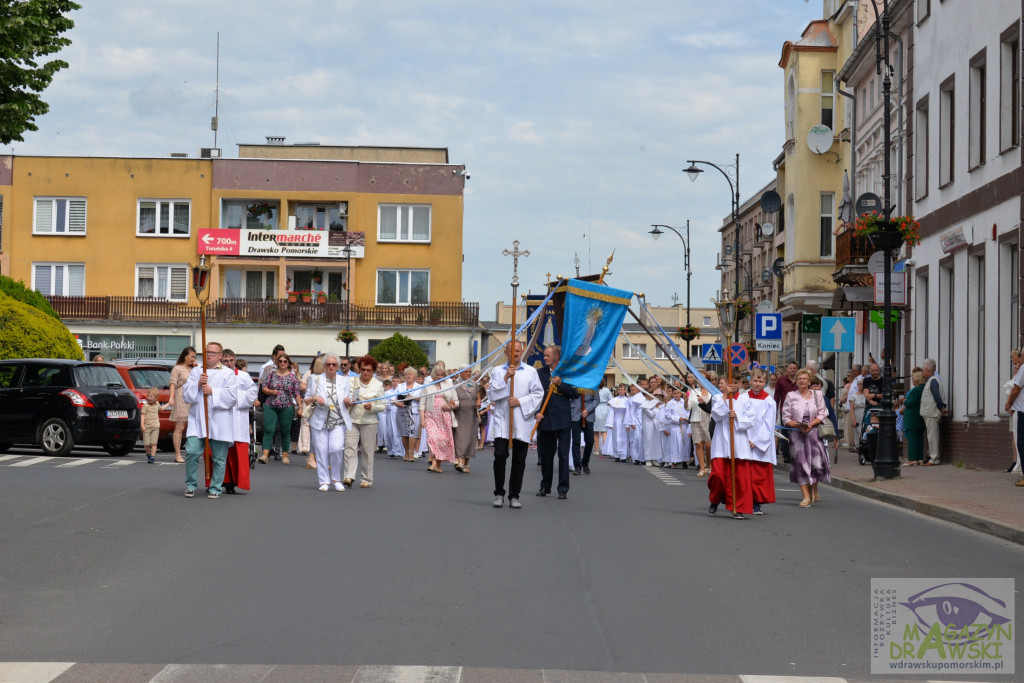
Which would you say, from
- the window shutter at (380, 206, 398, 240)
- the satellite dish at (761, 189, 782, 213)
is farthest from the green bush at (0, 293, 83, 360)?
the window shutter at (380, 206, 398, 240)

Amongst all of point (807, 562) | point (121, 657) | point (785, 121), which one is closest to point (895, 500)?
point (807, 562)

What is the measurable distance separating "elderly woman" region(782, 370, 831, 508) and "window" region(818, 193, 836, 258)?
27795mm

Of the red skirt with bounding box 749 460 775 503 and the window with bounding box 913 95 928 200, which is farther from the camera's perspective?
the window with bounding box 913 95 928 200

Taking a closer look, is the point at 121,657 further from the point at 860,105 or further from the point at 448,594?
the point at 860,105

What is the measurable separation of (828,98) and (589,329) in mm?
27915

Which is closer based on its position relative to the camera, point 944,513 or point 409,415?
point 944,513

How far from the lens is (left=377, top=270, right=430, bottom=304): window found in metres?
61.4

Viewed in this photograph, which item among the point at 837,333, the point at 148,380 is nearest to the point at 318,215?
the point at 148,380

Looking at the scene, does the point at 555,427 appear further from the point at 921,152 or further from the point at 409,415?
the point at 921,152

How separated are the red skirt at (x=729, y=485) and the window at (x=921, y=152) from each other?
15.7 metres

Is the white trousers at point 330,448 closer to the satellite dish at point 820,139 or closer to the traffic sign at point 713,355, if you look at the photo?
the traffic sign at point 713,355

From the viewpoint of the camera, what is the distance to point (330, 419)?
18969mm

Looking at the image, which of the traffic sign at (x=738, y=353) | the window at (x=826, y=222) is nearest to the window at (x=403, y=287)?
the window at (x=826, y=222)

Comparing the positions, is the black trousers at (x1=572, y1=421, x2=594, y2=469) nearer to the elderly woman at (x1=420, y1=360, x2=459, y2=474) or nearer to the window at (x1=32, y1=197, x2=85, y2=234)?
the elderly woman at (x1=420, y1=360, x2=459, y2=474)
